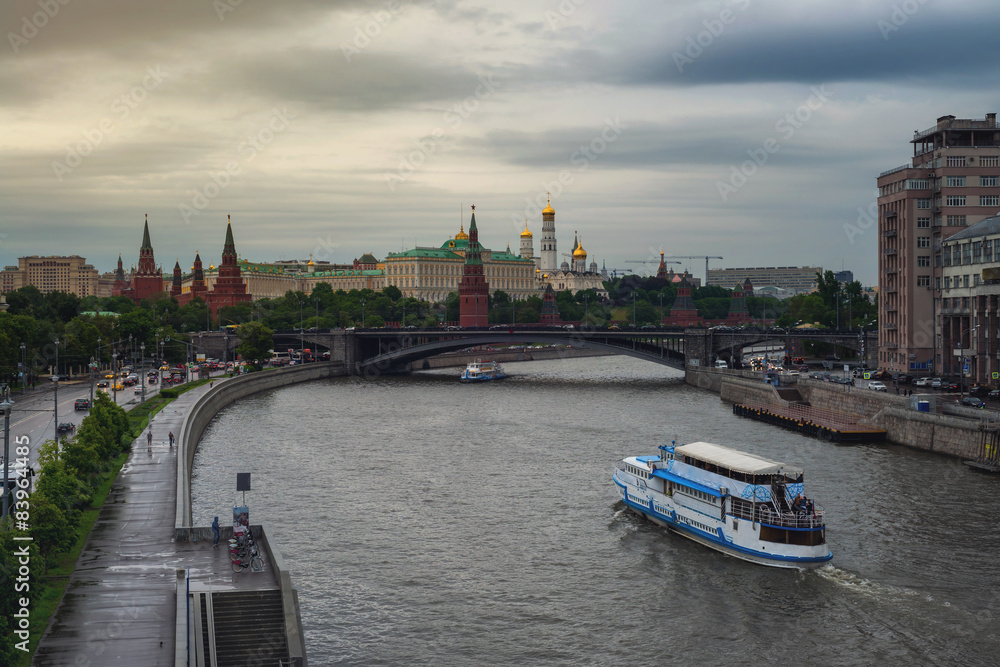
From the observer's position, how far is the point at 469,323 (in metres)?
170

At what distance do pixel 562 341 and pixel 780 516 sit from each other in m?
78.0

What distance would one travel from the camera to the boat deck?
58500 mm

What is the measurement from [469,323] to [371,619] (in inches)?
→ 5564

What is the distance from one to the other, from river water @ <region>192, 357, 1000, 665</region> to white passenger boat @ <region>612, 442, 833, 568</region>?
68 centimetres

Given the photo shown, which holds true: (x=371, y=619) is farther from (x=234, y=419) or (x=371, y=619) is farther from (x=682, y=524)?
(x=234, y=419)

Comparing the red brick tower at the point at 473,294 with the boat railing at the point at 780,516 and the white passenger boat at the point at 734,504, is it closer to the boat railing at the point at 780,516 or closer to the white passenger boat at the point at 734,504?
the white passenger boat at the point at 734,504

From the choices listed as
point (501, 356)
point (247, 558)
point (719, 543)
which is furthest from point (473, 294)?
point (247, 558)

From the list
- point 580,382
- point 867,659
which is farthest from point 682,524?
point 580,382

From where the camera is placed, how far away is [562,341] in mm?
112062

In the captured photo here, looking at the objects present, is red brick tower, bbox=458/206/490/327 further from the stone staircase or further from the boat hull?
the stone staircase

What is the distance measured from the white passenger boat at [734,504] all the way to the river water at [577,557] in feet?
2.22

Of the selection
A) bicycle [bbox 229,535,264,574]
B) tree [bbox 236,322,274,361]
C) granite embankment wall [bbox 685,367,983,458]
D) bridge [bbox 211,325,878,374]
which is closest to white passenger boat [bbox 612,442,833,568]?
bicycle [bbox 229,535,264,574]

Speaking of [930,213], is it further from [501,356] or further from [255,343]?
[501,356]

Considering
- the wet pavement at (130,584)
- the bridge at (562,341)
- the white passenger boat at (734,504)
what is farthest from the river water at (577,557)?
the bridge at (562,341)
